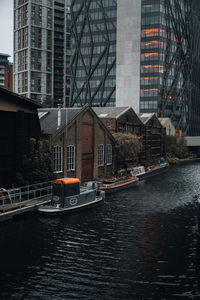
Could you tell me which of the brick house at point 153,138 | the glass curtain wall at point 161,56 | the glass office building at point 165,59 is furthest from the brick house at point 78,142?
the glass office building at point 165,59

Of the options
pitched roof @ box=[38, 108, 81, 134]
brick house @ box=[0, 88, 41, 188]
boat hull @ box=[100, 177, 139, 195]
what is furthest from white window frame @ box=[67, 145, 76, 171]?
brick house @ box=[0, 88, 41, 188]

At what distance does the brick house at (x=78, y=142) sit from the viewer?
40188 mm

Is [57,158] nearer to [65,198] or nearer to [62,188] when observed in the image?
[62,188]

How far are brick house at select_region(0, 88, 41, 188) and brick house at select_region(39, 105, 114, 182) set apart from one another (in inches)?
175

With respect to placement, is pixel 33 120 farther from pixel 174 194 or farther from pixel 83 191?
pixel 174 194

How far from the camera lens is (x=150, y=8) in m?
131

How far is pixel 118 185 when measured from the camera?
1769 inches

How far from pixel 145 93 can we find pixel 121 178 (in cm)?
9136

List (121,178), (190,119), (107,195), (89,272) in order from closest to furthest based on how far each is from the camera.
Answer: (89,272) → (107,195) → (121,178) → (190,119)

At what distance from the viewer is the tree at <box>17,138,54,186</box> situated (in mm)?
33906

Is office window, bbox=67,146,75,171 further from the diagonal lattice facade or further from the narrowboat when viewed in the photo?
the diagonal lattice facade

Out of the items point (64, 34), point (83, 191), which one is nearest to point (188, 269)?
point (83, 191)

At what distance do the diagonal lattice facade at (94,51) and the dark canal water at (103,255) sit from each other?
114 m

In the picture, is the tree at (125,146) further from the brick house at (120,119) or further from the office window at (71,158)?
the office window at (71,158)
